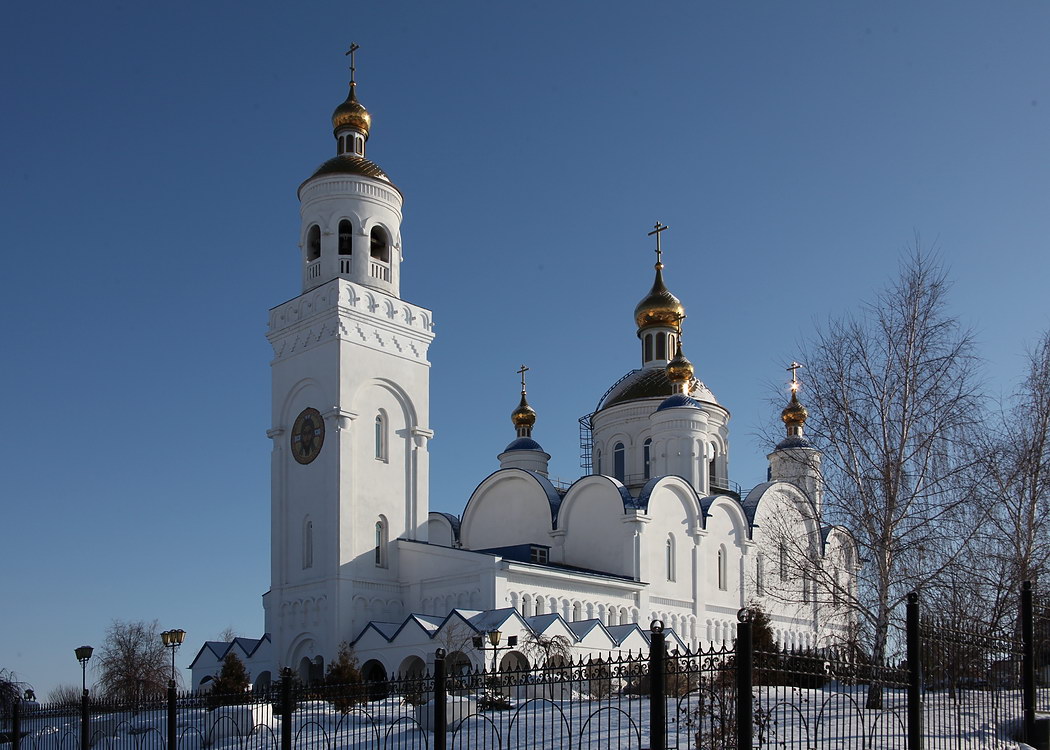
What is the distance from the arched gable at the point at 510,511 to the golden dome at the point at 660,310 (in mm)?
9625

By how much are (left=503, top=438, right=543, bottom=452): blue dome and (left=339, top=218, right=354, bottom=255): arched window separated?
42.3ft

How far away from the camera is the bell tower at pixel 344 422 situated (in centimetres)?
2916

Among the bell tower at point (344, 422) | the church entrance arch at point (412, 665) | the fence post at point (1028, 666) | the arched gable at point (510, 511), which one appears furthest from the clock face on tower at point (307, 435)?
the fence post at point (1028, 666)

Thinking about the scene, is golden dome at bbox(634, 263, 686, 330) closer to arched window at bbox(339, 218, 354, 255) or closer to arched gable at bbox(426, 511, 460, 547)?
arched gable at bbox(426, 511, 460, 547)

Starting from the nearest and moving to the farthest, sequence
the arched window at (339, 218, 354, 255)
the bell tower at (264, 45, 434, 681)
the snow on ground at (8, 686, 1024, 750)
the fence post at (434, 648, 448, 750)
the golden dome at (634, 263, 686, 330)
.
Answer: the fence post at (434, 648, 448, 750), the snow on ground at (8, 686, 1024, 750), the bell tower at (264, 45, 434, 681), the arched window at (339, 218, 354, 255), the golden dome at (634, 263, 686, 330)

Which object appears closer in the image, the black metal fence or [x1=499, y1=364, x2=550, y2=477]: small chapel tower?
the black metal fence

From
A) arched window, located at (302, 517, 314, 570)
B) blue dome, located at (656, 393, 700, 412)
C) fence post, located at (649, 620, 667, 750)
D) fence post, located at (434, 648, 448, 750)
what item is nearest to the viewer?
fence post, located at (649, 620, 667, 750)

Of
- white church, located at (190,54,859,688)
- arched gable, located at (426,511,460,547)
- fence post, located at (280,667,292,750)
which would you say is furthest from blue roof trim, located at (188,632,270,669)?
fence post, located at (280,667,292,750)

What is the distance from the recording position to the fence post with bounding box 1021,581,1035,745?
11156 millimetres

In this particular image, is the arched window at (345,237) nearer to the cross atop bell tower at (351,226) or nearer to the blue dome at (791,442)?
the cross atop bell tower at (351,226)

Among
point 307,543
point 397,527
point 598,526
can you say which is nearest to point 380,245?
point 397,527

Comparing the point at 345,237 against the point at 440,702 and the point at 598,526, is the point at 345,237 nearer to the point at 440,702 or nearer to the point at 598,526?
the point at 598,526

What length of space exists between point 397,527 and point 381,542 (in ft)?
1.98

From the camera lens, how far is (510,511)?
36.0 meters
